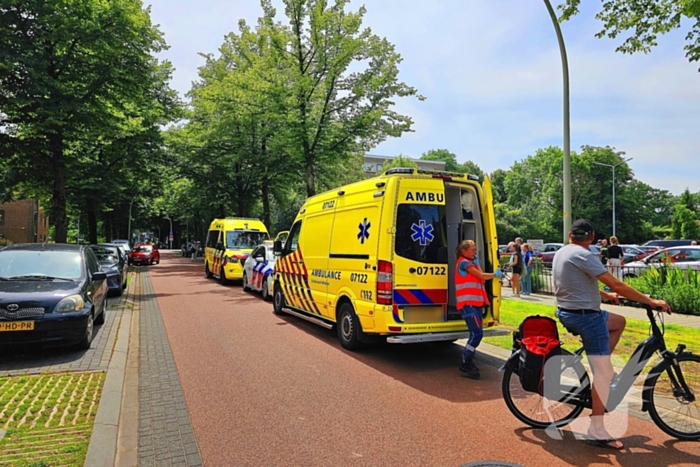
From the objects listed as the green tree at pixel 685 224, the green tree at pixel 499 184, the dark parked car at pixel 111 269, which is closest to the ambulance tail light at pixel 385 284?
the dark parked car at pixel 111 269

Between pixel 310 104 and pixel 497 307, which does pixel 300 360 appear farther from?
pixel 310 104

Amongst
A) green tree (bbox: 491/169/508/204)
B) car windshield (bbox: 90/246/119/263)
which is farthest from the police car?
green tree (bbox: 491/169/508/204)

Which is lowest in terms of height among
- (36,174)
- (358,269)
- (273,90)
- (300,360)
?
(300,360)

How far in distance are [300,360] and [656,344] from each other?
4565mm

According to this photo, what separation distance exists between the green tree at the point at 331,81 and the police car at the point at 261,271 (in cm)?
634

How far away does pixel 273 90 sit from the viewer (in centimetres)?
2012

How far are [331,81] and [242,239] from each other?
25.4ft

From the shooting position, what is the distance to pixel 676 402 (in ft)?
13.8

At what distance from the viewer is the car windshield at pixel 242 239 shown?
19703 mm

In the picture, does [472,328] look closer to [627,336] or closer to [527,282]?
[627,336]

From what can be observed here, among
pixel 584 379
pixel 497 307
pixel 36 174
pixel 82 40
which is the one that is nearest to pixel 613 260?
pixel 497 307

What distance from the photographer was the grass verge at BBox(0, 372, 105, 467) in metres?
3.80

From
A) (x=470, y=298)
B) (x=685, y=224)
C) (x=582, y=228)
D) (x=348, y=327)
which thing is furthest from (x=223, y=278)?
(x=685, y=224)

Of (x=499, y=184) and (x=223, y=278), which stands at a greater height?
(x=499, y=184)
